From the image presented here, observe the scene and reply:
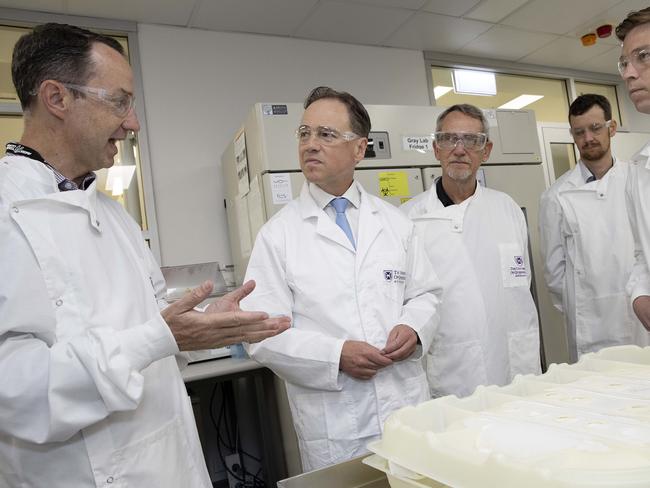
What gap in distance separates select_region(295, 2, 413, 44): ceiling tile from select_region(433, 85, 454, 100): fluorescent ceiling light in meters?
0.63

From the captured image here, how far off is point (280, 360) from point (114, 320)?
52 cm

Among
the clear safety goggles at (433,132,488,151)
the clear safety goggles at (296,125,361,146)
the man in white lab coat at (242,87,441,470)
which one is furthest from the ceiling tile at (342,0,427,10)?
the clear safety goggles at (296,125,361,146)

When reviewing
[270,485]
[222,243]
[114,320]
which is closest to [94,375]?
[114,320]

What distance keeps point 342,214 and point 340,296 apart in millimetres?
299

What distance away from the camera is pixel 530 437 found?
2.08ft

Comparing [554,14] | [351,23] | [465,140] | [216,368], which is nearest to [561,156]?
[554,14]

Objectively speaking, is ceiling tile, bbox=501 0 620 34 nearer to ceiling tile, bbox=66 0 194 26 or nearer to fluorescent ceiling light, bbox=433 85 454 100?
fluorescent ceiling light, bbox=433 85 454 100

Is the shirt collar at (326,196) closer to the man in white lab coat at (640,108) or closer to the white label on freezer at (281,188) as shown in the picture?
the white label on freezer at (281,188)

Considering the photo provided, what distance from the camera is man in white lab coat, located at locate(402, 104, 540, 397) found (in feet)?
6.09

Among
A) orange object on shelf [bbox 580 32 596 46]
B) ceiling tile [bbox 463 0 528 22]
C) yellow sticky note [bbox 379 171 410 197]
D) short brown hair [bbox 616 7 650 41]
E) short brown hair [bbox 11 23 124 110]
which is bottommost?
yellow sticky note [bbox 379 171 410 197]

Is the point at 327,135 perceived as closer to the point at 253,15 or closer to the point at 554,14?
the point at 253,15

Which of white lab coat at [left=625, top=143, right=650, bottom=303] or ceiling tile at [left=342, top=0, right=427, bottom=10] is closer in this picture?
white lab coat at [left=625, top=143, right=650, bottom=303]

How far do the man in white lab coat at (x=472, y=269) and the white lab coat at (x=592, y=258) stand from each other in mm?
404

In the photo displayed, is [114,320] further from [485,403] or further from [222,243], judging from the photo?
[222,243]
